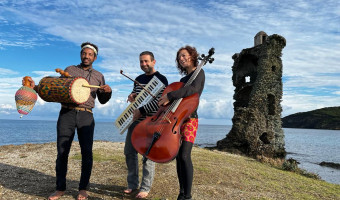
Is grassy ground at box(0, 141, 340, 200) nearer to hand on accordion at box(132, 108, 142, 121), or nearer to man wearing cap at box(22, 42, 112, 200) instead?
man wearing cap at box(22, 42, 112, 200)

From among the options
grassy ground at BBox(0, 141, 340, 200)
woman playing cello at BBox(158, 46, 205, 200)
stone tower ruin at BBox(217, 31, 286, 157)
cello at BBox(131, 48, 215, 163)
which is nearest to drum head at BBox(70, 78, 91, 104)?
cello at BBox(131, 48, 215, 163)

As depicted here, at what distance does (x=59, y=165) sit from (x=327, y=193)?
7.48 metres

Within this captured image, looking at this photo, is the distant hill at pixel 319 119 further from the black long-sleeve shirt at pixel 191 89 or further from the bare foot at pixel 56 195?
the bare foot at pixel 56 195

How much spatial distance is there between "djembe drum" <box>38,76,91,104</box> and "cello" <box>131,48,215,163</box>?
1352 mm

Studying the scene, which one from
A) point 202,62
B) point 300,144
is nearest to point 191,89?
point 202,62

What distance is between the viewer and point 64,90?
454cm

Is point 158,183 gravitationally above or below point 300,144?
above

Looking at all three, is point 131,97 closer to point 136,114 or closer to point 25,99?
point 136,114

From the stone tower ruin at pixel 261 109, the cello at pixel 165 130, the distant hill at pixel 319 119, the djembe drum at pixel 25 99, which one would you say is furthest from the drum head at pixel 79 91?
the distant hill at pixel 319 119

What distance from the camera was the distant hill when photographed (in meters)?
129

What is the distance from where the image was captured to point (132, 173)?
5.28 meters

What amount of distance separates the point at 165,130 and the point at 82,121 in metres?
1.92

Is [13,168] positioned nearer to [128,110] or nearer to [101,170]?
[101,170]

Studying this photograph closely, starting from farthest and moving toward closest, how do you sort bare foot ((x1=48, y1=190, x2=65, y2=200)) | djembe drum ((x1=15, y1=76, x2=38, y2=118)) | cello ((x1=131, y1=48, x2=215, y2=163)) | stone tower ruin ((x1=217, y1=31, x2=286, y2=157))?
stone tower ruin ((x1=217, y1=31, x2=286, y2=157))
bare foot ((x1=48, y1=190, x2=65, y2=200))
djembe drum ((x1=15, y1=76, x2=38, y2=118))
cello ((x1=131, y1=48, x2=215, y2=163))
